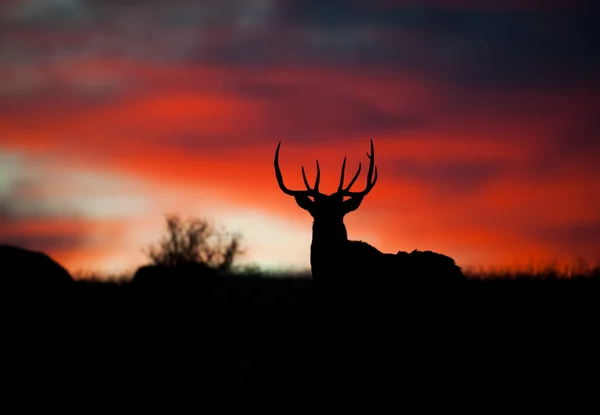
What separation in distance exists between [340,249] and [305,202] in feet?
3.22

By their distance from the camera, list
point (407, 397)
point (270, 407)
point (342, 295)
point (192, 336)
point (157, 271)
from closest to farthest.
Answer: point (407, 397) < point (270, 407) < point (342, 295) < point (192, 336) < point (157, 271)

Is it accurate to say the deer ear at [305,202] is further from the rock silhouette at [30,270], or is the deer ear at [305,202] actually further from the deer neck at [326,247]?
the rock silhouette at [30,270]

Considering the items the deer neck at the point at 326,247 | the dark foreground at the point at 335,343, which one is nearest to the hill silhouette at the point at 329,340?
the dark foreground at the point at 335,343

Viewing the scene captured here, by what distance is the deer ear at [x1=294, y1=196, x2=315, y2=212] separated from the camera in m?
16.8

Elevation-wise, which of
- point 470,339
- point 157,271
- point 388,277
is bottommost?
point 470,339

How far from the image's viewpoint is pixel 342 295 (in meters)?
16.2

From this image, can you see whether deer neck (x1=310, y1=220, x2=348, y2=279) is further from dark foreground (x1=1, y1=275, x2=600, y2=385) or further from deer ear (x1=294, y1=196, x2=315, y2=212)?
dark foreground (x1=1, y1=275, x2=600, y2=385)

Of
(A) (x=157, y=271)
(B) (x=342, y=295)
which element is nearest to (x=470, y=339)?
(B) (x=342, y=295)

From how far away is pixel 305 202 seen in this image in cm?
1688

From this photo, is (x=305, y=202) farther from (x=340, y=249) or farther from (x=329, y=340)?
(x=329, y=340)

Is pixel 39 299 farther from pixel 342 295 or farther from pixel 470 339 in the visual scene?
pixel 470 339

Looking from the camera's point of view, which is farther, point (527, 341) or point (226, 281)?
point (226, 281)

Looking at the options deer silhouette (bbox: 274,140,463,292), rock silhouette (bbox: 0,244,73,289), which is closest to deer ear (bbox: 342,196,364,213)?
deer silhouette (bbox: 274,140,463,292)

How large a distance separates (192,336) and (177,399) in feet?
20.0
